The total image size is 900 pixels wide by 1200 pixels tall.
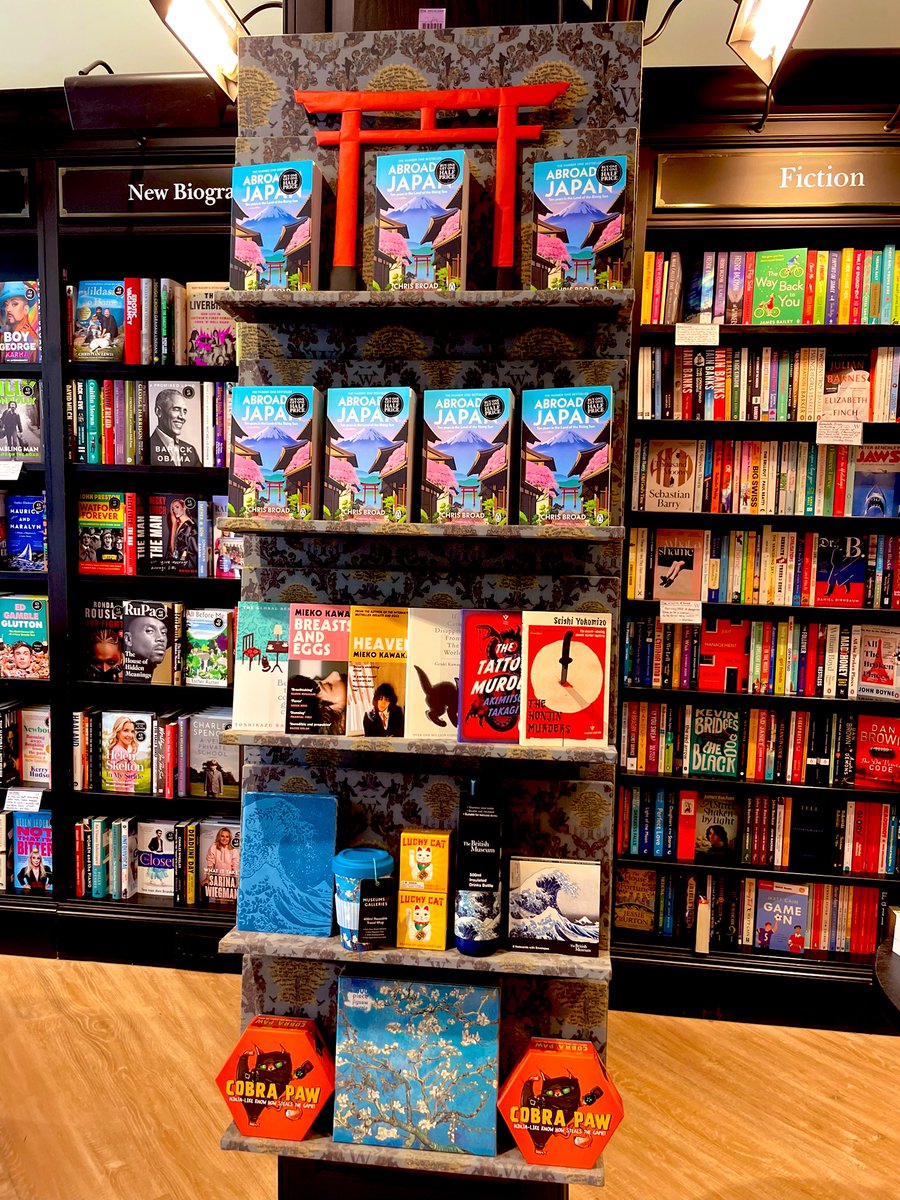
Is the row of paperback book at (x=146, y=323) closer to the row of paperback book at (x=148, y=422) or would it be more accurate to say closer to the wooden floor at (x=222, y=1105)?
the row of paperback book at (x=148, y=422)

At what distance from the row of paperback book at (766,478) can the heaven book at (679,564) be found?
100mm

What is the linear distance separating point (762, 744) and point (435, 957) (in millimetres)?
1696

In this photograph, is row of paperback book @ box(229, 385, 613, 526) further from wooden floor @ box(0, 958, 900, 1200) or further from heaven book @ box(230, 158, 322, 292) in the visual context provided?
wooden floor @ box(0, 958, 900, 1200)

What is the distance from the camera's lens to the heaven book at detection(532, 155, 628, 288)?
4.80 ft

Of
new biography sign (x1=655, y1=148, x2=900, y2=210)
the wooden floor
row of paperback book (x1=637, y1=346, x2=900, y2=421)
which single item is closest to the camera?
the wooden floor

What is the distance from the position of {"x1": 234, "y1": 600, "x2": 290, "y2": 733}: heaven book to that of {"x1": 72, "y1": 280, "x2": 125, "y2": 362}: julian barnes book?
5.72 ft

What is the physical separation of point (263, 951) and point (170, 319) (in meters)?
2.19

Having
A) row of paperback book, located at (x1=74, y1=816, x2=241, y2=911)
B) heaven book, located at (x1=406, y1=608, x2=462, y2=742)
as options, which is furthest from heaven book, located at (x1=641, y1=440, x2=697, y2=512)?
row of paperback book, located at (x1=74, y1=816, x2=241, y2=911)

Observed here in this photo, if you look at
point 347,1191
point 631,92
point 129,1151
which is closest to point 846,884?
point 347,1191

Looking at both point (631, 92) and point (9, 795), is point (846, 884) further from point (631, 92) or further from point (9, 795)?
point (9, 795)

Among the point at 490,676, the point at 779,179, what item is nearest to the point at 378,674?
the point at 490,676

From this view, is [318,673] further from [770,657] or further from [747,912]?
[747,912]

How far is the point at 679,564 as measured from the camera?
2.80 meters

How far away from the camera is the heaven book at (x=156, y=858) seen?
303 centimetres
